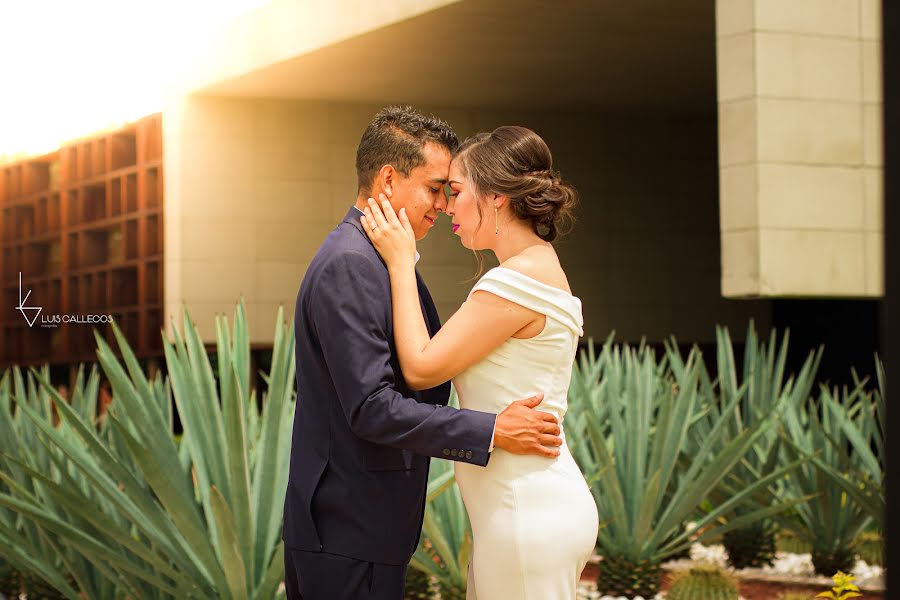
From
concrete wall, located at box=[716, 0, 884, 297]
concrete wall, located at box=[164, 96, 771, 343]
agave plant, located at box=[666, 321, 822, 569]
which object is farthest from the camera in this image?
concrete wall, located at box=[164, 96, 771, 343]

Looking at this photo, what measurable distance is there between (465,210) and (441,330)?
0.77ft

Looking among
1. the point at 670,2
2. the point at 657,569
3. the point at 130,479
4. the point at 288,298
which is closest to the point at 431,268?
the point at 288,298

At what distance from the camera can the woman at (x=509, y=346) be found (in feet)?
7.03

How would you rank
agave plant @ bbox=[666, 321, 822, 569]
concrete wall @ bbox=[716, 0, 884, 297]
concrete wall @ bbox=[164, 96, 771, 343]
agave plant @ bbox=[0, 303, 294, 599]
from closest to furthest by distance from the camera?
agave plant @ bbox=[0, 303, 294, 599] < agave plant @ bbox=[666, 321, 822, 569] < concrete wall @ bbox=[716, 0, 884, 297] < concrete wall @ bbox=[164, 96, 771, 343]

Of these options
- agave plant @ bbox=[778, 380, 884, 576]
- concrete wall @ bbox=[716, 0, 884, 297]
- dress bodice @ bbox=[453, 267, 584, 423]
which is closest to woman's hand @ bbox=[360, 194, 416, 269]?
dress bodice @ bbox=[453, 267, 584, 423]

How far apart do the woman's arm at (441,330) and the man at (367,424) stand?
0.11 ft

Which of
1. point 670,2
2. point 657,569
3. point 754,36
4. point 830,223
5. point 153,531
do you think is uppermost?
point 670,2

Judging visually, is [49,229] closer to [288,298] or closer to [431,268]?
[288,298]

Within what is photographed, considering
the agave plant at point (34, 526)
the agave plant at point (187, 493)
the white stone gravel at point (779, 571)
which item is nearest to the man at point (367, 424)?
the agave plant at point (187, 493)

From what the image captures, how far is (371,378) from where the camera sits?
2.04 m

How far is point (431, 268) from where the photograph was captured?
56.2ft

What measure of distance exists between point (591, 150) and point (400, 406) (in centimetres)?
1632

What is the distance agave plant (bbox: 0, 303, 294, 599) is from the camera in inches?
135

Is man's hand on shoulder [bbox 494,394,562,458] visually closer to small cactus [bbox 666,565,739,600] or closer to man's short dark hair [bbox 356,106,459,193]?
man's short dark hair [bbox 356,106,459,193]
